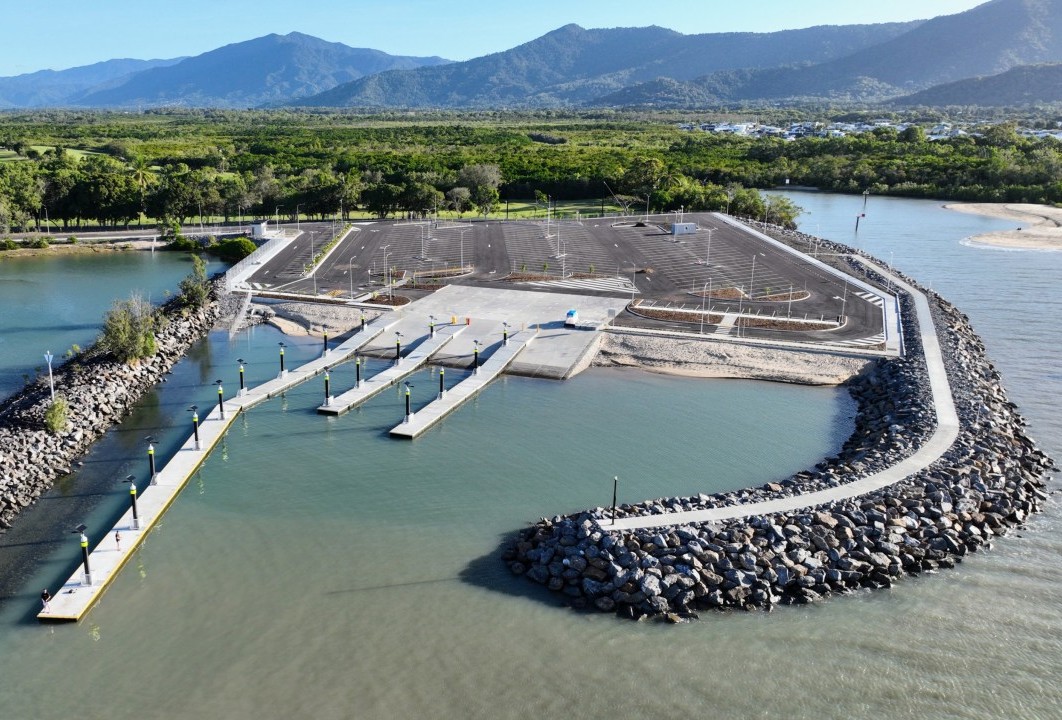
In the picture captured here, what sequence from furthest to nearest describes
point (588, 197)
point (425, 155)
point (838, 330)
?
point (425, 155) < point (588, 197) < point (838, 330)

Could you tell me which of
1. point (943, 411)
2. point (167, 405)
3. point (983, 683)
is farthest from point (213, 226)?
point (983, 683)

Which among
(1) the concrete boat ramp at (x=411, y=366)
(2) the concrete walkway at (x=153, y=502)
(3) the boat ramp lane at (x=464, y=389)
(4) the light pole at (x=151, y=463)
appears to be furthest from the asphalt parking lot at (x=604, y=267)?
(4) the light pole at (x=151, y=463)

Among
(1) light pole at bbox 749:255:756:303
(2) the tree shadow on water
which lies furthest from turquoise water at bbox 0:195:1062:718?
(1) light pole at bbox 749:255:756:303

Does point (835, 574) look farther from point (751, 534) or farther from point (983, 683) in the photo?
point (983, 683)

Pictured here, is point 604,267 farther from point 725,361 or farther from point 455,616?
point 455,616

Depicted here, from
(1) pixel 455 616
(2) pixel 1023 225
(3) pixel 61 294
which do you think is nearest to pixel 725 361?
(1) pixel 455 616

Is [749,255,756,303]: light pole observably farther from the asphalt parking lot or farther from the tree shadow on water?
the tree shadow on water
